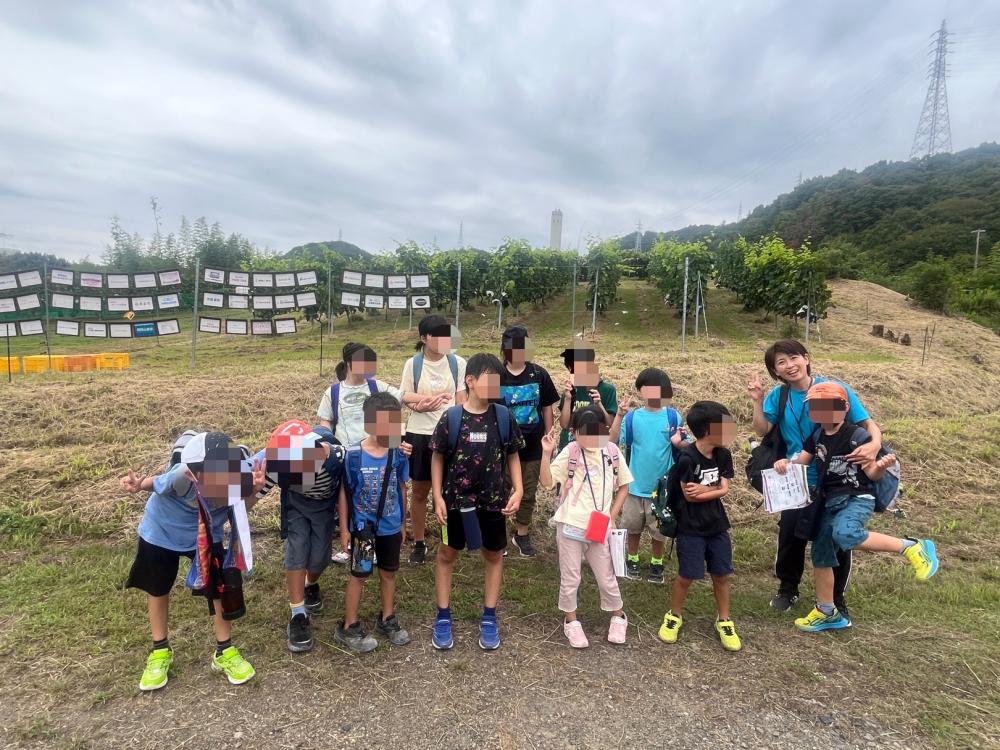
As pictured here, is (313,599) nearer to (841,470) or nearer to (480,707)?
(480,707)

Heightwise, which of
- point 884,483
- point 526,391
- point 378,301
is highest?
point 378,301

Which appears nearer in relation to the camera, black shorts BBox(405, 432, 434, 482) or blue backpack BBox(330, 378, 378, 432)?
blue backpack BBox(330, 378, 378, 432)

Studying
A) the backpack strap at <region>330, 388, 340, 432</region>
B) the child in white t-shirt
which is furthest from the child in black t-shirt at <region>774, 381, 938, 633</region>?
the backpack strap at <region>330, 388, 340, 432</region>

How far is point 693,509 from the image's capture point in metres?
3.15

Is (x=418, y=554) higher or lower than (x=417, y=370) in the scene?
lower

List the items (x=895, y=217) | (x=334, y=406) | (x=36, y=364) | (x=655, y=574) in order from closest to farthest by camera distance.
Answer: (x=334, y=406), (x=655, y=574), (x=36, y=364), (x=895, y=217)

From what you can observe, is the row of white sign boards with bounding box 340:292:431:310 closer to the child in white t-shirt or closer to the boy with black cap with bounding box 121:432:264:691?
the boy with black cap with bounding box 121:432:264:691

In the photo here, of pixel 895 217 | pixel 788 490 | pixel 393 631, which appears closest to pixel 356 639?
pixel 393 631

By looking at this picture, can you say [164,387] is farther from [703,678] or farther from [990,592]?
[990,592]

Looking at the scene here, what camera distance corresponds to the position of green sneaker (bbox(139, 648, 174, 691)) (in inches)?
101

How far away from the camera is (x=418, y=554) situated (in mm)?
4051

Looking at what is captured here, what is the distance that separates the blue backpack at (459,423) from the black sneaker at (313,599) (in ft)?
4.41

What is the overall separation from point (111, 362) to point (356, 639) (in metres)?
12.1

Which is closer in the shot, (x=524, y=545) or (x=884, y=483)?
(x=884, y=483)
